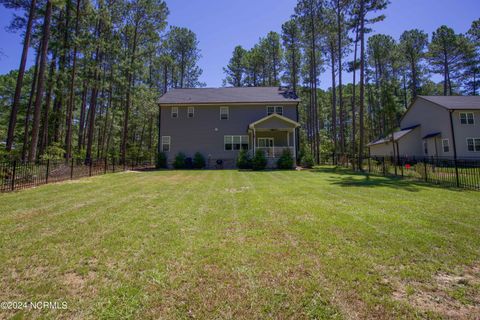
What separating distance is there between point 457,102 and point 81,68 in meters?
36.4

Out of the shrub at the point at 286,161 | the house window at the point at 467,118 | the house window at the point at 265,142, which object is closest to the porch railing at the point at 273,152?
the shrub at the point at 286,161

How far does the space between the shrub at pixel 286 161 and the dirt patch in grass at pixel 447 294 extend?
54.4 ft

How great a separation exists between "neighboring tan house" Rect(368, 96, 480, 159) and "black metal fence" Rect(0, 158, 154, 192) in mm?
22530

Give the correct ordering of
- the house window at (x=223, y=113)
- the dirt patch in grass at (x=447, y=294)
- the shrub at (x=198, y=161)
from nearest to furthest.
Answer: the dirt patch in grass at (x=447, y=294)
the shrub at (x=198, y=161)
the house window at (x=223, y=113)

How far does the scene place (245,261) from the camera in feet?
10.6

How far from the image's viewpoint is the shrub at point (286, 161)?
19453 millimetres

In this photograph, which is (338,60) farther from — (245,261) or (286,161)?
(245,261)

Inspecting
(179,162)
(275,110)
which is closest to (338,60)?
(275,110)

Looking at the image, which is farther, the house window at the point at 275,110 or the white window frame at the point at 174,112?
the white window frame at the point at 174,112

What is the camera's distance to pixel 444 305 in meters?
2.35

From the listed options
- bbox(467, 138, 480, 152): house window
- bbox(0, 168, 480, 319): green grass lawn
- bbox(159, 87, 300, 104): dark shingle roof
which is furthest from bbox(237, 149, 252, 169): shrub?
bbox(467, 138, 480, 152): house window

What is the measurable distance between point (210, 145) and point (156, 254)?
1992 centimetres

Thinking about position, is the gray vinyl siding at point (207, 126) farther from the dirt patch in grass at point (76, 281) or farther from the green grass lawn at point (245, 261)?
the dirt patch in grass at point (76, 281)

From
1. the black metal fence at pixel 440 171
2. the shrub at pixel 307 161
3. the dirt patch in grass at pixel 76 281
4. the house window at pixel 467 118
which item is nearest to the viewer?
the dirt patch in grass at pixel 76 281
